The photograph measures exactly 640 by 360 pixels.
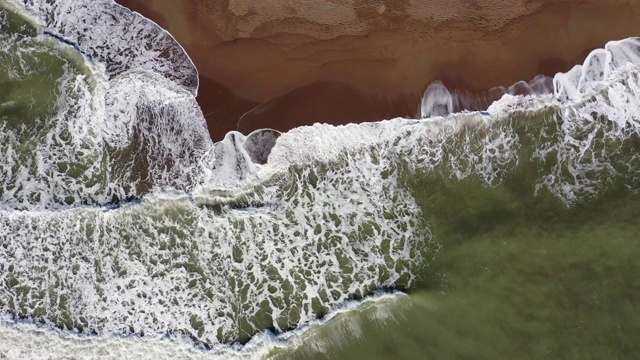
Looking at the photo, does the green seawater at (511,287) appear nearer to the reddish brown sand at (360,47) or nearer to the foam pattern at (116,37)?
the reddish brown sand at (360,47)

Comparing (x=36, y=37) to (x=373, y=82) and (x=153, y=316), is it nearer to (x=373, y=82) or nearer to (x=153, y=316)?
(x=153, y=316)

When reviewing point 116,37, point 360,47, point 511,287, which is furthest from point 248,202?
point 511,287

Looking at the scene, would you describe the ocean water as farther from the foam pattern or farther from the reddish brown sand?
the reddish brown sand

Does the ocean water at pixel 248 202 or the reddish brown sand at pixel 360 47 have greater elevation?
the reddish brown sand at pixel 360 47

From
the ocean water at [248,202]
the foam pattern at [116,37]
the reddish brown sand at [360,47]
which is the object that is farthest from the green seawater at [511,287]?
the foam pattern at [116,37]

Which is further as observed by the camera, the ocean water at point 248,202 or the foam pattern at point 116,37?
the foam pattern at point 116,37

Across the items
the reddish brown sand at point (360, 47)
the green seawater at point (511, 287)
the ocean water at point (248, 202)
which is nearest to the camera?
the green seawater at point (511, 287)

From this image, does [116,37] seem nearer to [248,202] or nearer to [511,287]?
[248,202]
